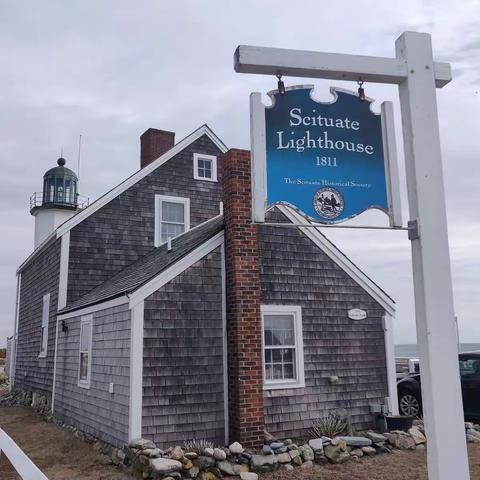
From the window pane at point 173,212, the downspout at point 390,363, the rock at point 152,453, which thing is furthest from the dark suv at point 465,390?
the window pane at point 173,212

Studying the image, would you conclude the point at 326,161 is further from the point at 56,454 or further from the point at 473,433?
the point at 473,433

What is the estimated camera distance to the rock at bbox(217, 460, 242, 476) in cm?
805

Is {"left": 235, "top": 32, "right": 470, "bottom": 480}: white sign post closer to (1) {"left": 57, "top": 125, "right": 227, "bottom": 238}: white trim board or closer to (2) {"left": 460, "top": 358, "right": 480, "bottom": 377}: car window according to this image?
(2) {"left": 460, "top": 358, "right": 480, "bottom": 377}: car window

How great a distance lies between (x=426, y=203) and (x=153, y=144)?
14.7 metres

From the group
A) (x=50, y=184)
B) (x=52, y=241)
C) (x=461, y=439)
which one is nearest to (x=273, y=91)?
(x=461, y=439)

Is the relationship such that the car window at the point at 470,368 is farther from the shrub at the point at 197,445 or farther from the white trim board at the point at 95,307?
the white trim board at the point at 95,307

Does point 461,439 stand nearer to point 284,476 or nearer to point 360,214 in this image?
point 360,214

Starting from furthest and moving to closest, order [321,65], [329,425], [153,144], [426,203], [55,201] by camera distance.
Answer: [55,201], [153,144], [329,425], [321,65], [426,203]

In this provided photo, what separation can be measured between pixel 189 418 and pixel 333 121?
6.69m

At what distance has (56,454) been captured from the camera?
32.1 ft

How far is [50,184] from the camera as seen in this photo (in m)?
23.1

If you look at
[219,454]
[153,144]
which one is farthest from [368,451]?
[153,144]

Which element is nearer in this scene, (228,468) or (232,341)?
(228,468)

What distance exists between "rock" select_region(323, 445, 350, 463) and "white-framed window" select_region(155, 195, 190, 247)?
8.62 m
